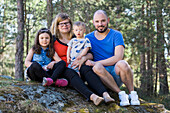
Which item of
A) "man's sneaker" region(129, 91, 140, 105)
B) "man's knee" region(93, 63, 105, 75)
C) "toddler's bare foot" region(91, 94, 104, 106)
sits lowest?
"man's sneaker" region(129, 91, 140, 105)

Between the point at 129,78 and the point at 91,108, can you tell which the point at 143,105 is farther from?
the point at 91,108

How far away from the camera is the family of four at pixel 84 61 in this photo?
3.61m

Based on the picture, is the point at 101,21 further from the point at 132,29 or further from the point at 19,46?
the point at 132,29

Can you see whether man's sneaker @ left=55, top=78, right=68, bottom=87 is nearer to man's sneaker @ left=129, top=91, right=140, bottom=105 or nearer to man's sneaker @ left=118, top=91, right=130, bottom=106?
man's sneaker @ left=118, top=91, right=130, bottom=106

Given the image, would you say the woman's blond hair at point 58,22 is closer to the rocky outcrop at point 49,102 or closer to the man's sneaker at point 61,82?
the man's sneaker at point 61,82

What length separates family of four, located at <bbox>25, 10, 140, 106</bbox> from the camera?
3.61 m

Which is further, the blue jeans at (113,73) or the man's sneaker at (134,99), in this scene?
the blue jeans at (113,73)

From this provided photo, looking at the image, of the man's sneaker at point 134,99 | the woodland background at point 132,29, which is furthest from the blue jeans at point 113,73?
the woodland background at point 132,29

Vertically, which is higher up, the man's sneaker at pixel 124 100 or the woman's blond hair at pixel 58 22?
the woman's blond hair at pixel 58 22

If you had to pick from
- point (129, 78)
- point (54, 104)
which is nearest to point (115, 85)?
point (129, 78)

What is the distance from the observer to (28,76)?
13.4 feet

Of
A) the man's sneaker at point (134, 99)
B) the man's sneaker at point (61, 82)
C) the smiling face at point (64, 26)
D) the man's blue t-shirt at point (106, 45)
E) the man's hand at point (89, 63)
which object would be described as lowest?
the man's sneaker at point (134, 99)

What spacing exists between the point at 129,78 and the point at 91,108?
1.04m

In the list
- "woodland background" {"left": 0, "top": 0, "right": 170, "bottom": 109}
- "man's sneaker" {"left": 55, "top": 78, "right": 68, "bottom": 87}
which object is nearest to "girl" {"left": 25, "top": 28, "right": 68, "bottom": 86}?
"man's sneaker" {"left": 55, "top": 78, "right": 68, "bottom": 87}
